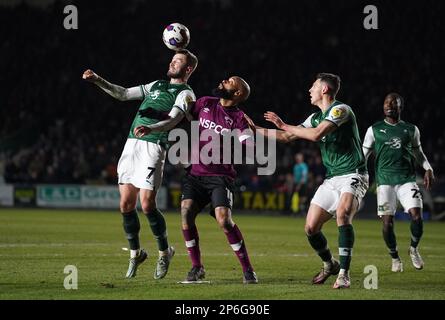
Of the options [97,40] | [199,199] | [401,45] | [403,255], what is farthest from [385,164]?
[97,40]

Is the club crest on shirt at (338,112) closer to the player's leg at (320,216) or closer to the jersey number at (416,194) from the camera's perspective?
the player's leg at (320,216)

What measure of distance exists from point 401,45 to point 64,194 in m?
15.1

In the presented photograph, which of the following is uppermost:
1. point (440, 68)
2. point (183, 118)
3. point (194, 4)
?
point (194, 4)

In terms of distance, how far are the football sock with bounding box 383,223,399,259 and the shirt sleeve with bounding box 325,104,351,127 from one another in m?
3.29

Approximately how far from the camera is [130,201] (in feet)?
33.4

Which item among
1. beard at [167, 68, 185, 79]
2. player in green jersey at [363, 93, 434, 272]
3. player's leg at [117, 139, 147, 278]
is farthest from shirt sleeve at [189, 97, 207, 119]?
player in green jersey at [363, 93, 434, 272]

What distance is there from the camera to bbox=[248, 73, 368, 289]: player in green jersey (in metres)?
9.34

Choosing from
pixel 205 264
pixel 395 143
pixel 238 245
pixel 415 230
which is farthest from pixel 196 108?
pixel 415 230

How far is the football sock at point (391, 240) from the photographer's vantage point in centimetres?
A: 1192

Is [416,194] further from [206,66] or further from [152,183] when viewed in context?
[206,66]

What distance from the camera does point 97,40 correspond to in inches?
1561
